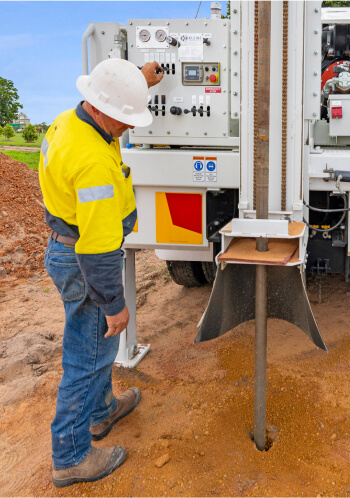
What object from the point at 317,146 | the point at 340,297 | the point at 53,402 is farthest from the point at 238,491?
the point at 340,297

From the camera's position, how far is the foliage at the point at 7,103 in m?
45.2

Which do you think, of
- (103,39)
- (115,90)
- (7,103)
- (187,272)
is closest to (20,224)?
(187,272)

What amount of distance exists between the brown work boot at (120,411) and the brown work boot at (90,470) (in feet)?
0.93

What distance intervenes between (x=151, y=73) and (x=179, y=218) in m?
0.90

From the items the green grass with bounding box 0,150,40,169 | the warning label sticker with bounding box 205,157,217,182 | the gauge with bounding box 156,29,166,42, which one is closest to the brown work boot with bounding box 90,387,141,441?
the warning label sticker with bounding box 205,157,217,182

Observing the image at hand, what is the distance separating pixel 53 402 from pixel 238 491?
144 cm

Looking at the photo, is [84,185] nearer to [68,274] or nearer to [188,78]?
[68,274]

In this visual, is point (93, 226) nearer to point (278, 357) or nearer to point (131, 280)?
point (131, 280)

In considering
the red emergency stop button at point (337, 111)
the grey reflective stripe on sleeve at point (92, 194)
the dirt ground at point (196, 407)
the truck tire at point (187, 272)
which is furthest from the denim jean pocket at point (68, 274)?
the truck tire at point (187, 272)

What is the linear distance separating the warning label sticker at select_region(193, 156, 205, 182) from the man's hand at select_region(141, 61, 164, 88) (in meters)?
0.50

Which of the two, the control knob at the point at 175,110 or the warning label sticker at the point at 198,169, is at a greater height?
the control knob at the point at 175,110

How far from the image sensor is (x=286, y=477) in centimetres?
269

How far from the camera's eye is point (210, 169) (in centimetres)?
329

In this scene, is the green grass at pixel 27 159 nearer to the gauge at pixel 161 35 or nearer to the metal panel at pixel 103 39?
the metal panel at pixel 103 39
